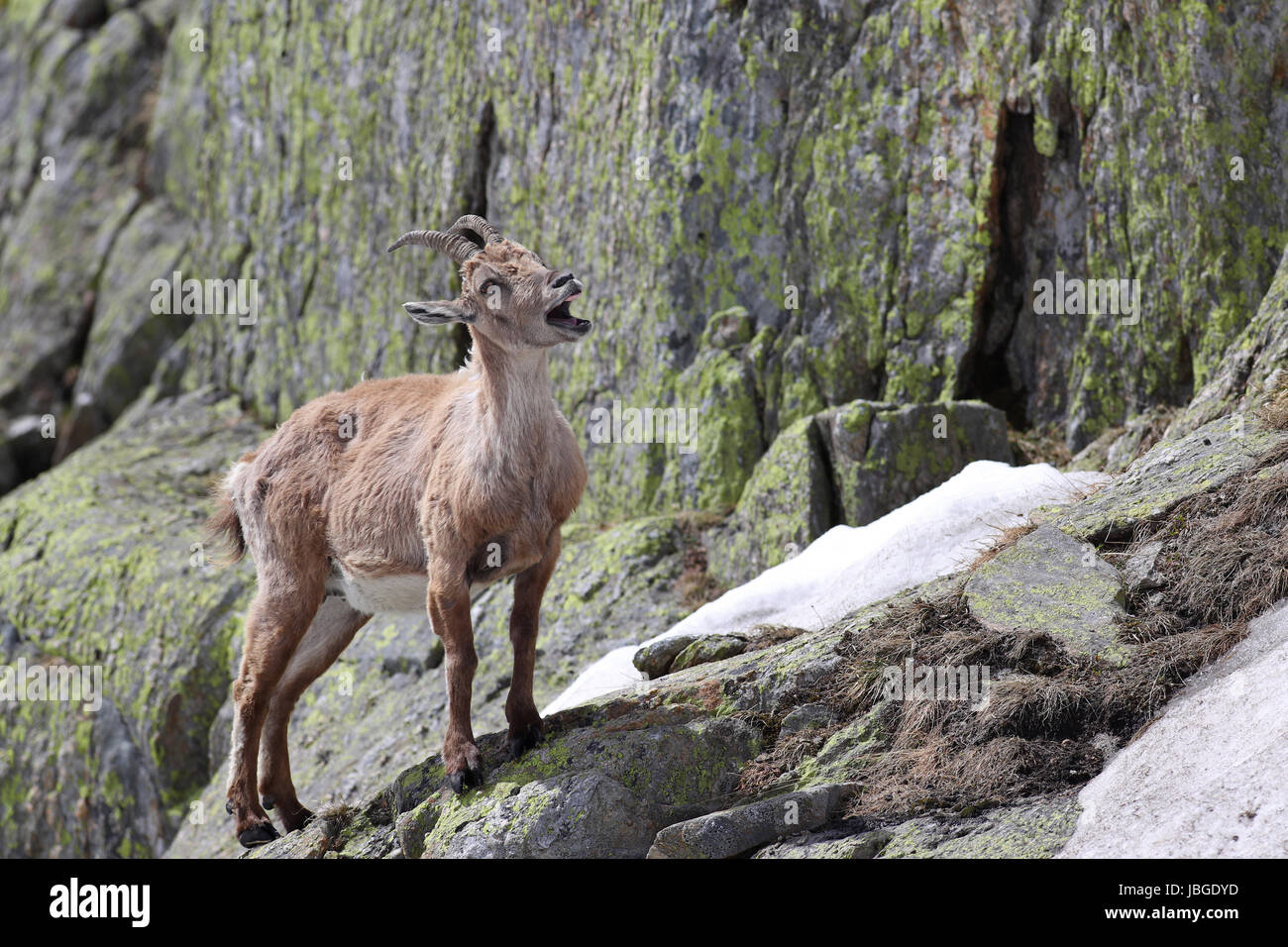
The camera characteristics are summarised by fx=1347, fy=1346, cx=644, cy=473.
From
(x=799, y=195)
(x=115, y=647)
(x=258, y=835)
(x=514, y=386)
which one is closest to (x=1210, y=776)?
(x=514, y=386)

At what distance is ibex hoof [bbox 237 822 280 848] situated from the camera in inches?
360

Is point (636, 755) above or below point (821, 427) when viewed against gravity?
below

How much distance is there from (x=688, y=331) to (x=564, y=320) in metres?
6.57

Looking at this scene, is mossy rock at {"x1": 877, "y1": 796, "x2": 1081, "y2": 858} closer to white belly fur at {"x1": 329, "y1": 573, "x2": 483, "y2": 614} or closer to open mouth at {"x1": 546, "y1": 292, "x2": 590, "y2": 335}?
open mouth at {"x1": 546, "y1": 292, "x2": 590, "y2": 335}

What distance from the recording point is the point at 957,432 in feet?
39.0

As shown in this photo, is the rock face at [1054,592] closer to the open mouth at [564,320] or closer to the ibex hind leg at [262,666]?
the open mouth at [564,320]

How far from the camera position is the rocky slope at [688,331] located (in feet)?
28.2

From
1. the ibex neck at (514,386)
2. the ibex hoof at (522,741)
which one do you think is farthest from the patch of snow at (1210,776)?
the ibex neck at (514,386)

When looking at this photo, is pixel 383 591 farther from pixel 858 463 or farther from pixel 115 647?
pixel 115 647

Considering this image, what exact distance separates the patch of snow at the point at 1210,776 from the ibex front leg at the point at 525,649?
327cm

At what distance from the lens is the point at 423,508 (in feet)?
28.0
